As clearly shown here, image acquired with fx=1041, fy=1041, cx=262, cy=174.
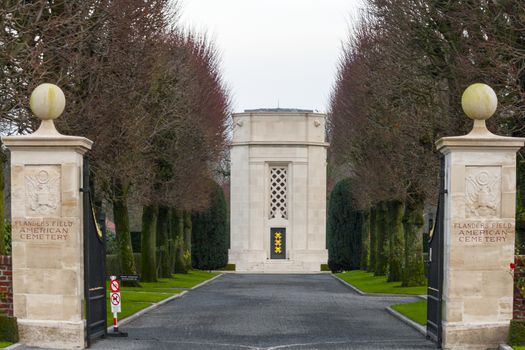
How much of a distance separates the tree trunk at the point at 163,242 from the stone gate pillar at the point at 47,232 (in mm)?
28001

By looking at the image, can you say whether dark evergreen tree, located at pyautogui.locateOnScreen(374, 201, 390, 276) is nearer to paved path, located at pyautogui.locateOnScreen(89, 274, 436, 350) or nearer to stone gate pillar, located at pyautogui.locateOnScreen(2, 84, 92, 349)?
paved path, located at pyautogui.locateOnScreen(89, 274, 436, 350)

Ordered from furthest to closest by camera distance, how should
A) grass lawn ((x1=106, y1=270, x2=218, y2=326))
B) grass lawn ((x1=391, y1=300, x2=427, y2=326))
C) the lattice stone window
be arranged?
1. the lattice stone window
2. grass lawn ((x1=106, y1=270, x2=218, y2=326))
3. grass lawn ((x1=391, y1=300, x2=427, y2=326))

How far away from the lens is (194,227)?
65.1 meters

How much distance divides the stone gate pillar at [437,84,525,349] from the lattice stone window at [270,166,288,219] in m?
49.5

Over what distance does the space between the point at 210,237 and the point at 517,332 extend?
48.5m

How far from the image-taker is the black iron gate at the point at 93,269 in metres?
17.7

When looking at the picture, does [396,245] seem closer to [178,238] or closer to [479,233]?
[178,238]

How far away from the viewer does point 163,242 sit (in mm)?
46500

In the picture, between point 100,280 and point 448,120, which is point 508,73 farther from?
point 100,280

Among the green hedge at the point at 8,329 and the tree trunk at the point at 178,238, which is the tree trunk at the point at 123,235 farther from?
the green hedge at the point at 8,329

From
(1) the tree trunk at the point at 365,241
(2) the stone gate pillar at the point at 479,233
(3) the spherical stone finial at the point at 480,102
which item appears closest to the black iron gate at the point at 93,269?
(2) the stone gate pillar at the point at 479,233

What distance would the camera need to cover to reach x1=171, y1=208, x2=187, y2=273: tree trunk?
2028 inches

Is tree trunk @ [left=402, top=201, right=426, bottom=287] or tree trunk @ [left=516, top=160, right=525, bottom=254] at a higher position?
tree trunk @ [left=516, top=160, right=525, bottom=254]

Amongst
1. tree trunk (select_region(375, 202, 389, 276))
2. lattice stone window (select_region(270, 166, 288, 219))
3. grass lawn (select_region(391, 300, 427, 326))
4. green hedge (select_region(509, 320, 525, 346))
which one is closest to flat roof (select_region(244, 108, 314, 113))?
lattice stone window (select_region(270, 166, 288, 219))
